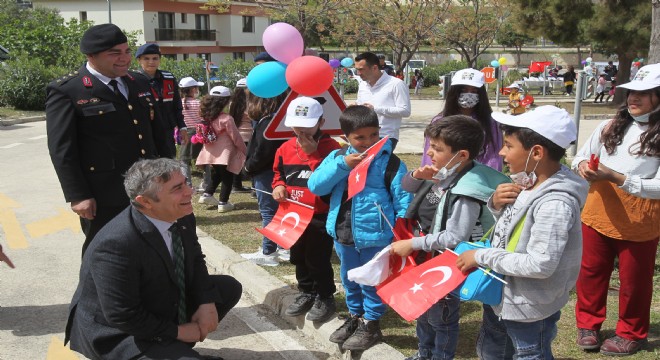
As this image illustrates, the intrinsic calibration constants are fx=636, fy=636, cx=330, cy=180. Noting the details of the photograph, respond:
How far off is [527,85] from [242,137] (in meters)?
28.1

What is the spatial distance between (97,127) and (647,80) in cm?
341

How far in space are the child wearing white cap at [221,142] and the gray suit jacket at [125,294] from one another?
15.4 ft

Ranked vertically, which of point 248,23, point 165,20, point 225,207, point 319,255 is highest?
point 248,23

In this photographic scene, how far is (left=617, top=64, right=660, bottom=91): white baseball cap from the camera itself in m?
3.55

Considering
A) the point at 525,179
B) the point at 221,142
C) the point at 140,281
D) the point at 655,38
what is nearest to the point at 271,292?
the point at 140,281

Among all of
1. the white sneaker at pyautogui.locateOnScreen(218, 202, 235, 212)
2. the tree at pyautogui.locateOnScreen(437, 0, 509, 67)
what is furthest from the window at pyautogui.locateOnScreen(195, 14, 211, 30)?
the white sneaker at pyautogui.locateOnScreen(218, 202, 235, 212)

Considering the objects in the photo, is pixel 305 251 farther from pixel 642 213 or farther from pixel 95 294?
pixel 642 213

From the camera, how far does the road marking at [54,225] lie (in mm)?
7422

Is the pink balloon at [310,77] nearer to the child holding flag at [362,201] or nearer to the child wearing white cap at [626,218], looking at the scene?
the child holding flag at [362,201]

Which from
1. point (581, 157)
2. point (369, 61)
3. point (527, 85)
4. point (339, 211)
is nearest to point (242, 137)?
point (369, 61)

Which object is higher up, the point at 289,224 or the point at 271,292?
the point at 289,224

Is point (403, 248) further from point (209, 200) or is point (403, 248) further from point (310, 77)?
point (209, 200)

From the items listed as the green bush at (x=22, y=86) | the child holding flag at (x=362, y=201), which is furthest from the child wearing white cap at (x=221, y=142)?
the green bush at (x=22, y=86)

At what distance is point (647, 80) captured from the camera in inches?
141
